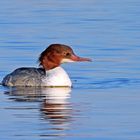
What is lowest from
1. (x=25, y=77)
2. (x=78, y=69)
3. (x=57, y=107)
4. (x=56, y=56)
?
(x=57, y=107)

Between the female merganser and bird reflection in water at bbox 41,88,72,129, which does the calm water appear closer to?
bird reflection in water at bbox 41,88,72,129

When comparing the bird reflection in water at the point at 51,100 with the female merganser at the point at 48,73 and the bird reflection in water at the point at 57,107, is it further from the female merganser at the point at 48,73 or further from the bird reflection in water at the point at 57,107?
the female merganser at the point at 48,73

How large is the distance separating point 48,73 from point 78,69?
1536mm

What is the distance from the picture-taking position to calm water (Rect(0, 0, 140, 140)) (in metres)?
16.6

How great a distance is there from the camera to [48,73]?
2266 centimetres

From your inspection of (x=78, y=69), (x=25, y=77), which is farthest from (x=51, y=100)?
(x=78, y=69)

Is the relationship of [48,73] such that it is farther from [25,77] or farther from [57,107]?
[57,107]

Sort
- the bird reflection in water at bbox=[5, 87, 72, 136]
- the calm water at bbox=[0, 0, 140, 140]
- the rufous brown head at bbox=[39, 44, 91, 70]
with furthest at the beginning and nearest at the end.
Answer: the rufous brown head at bbox=[39, 44, 91, 70] → the bird reflection in water at bbox=[5, 87, 72, 136] → the calm water at bbox=[0, 0, 140, 140]

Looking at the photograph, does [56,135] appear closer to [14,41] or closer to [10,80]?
[10,80]

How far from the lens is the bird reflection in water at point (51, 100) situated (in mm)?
17297

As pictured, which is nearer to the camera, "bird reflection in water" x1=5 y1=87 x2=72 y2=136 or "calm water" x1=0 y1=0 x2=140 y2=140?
"calm water" x1=0 y1=0 x2=140 y2=140

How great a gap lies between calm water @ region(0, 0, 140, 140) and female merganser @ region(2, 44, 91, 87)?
31 cm

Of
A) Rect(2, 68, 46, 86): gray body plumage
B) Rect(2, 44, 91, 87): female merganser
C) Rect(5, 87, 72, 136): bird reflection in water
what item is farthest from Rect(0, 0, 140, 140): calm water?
Rect(2, 68, 46, 86): gray body plumage

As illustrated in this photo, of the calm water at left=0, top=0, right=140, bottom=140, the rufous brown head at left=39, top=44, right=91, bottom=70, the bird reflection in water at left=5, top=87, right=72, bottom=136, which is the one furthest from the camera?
the rufous brown head at left=39, top=44, right=91, bottom=70
